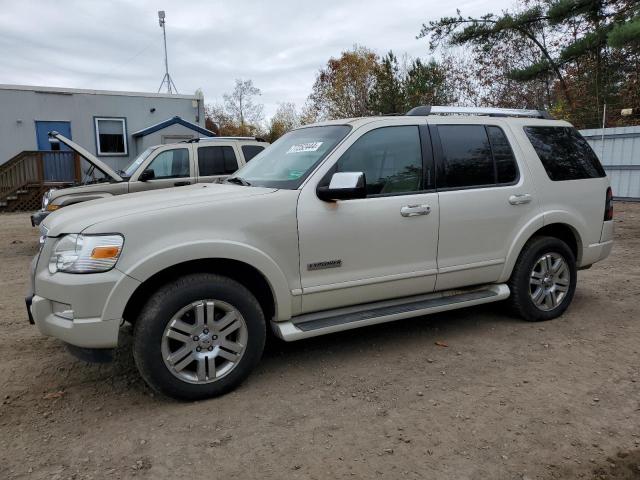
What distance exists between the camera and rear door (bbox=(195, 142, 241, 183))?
28.3 feet

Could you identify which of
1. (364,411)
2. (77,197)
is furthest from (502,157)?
(77,197)

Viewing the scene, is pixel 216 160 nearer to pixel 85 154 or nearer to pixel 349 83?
pixel 85 154

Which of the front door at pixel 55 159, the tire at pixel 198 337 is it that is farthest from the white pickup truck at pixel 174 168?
the front door at pixel 55 159

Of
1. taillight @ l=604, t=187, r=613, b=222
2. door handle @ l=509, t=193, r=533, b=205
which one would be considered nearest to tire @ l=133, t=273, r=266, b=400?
door handle @ l=509, t=193, r=533, b=205

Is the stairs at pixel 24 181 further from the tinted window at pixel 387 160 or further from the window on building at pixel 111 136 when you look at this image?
the tinted window at pixel 387 160

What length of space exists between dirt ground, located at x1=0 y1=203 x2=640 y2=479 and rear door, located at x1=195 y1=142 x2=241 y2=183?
446 cm

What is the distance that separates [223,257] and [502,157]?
8.99 feet

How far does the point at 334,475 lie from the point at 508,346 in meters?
2.26

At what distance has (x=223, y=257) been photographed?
331cm

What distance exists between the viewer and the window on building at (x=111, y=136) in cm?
1858

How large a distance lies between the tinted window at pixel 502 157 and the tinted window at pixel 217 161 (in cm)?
511

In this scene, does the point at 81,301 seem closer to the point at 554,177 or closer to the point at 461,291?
the point at 461,291

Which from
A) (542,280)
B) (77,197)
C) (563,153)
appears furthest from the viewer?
(77,197)

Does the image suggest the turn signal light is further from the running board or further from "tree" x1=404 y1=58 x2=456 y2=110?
"tree" x1=404 y1=58 x2=456 y2=110
